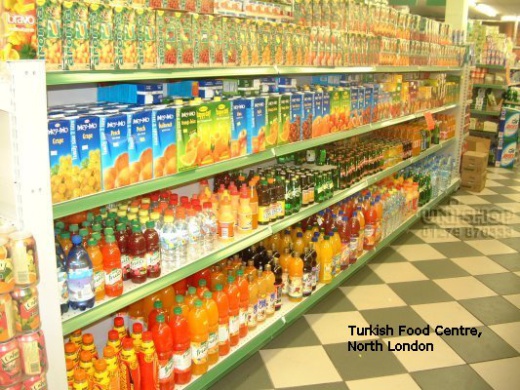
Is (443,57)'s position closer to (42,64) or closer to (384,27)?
(384,27)

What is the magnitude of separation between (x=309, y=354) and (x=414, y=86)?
3165 millimetres

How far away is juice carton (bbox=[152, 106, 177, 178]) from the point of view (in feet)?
7.36

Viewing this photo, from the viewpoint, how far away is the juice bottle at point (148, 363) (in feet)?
7.50

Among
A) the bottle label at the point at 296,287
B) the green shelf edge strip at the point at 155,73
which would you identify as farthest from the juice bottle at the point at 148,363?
the bottle label at the point at 296,287

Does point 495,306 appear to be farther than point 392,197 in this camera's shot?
No

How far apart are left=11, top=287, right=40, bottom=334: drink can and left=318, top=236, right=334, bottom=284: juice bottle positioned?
227cm

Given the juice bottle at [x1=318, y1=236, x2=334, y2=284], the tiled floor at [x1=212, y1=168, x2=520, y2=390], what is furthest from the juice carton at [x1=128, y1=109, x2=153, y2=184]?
the juice bottle at [x1=318, y1=236, x2=334, y2=284]

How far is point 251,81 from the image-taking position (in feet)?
10.4

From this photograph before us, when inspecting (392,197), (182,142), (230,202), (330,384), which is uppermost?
(182,142)

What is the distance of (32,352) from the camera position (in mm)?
1709

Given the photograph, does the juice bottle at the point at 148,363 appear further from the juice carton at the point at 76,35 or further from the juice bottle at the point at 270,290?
the juice carton at the point at 76,35

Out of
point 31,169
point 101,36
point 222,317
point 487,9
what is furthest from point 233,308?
point 487,9

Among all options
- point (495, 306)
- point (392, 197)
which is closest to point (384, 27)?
point (392, 197)

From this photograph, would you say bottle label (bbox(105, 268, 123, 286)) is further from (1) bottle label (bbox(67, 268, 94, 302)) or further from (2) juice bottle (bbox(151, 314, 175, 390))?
(2) juice bottle (bbox(151, 314, 175, 390))
